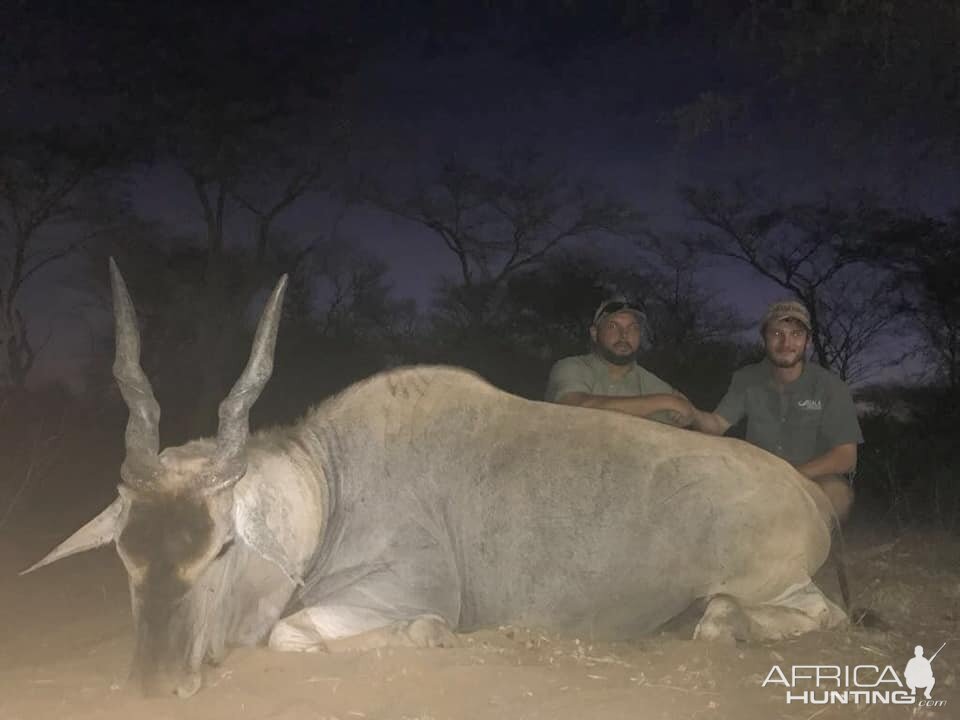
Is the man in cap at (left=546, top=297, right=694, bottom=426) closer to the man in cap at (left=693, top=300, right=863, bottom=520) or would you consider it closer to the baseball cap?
the baseball cap

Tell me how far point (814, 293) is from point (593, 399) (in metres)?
10.6

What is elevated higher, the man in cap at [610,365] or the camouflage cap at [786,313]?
the camouflage cap at [786,313]

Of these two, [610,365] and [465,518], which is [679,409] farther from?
[465,518]

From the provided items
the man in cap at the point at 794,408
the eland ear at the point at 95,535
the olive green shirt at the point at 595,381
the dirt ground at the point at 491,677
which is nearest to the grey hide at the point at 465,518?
the eland ear at the point at 95,535

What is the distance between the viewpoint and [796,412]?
16.9 feet

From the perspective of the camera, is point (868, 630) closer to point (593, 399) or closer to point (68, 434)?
point (593, 399)

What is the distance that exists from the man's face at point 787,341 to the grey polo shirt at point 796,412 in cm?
13

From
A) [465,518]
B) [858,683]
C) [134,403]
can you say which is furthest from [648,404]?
[134,403]

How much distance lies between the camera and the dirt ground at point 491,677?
2602mm

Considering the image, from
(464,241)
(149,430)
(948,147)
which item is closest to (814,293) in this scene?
(464,241)

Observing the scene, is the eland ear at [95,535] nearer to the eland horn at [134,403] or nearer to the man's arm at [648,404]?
the eland horn at [134,403]

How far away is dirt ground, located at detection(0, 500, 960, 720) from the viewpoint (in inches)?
102

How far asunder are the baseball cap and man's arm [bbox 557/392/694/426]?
0.82 m

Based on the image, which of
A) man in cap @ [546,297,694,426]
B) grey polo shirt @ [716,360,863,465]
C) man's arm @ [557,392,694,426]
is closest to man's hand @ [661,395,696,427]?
man's arm @ [557,392,694,426]
